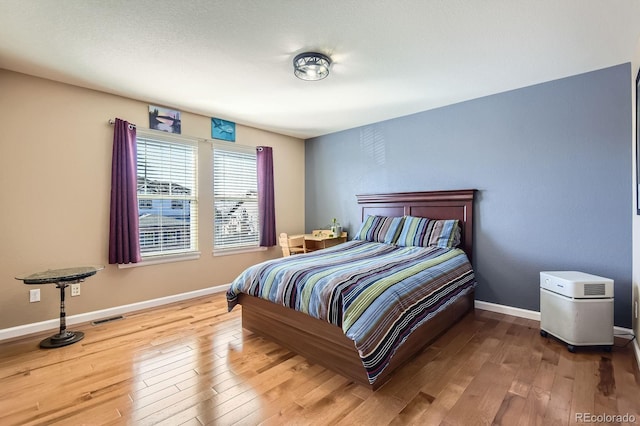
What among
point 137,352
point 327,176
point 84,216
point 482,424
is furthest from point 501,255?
point 84,216

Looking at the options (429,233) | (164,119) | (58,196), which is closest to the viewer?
(58,196)

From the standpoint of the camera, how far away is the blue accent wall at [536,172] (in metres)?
2.69

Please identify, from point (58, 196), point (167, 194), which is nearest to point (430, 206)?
point (167, 194)

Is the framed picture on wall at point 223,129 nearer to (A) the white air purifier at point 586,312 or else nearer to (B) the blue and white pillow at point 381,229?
(B) the blue and white pillow at point 381,229

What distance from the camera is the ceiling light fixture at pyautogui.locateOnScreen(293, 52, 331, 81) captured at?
247 centimetres

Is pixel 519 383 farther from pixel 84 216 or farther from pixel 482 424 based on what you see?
pixel 84 216

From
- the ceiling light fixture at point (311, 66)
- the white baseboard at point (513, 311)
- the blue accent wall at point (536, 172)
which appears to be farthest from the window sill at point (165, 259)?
the white baseboard at point (513, 311)

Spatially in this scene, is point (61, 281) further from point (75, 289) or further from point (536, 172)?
point (536, 172)

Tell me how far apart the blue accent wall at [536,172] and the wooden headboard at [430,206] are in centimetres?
11

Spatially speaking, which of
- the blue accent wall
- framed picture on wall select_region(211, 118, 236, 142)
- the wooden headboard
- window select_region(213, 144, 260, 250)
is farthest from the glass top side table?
the blue accent wall

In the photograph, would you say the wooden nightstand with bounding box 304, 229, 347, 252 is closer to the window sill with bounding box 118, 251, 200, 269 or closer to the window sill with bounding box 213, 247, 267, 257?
the window sill with bounding box 213, 247, 267, 257

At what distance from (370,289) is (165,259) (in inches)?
111

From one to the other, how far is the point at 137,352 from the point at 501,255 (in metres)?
3.74

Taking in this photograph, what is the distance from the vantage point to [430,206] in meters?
3.85
